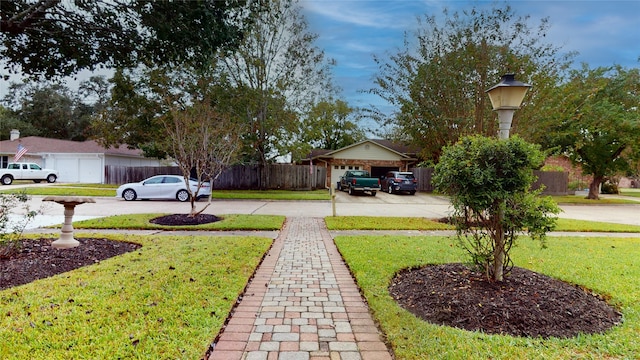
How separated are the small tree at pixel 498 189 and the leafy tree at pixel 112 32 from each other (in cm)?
315

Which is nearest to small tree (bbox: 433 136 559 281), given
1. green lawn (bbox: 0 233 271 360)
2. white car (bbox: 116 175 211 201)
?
green lawn (bbox: 0 233 271 360)

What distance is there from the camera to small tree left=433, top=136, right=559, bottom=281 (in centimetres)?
357

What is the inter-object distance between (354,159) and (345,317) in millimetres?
24108

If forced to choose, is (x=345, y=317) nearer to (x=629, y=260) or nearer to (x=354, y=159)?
(x=629, y=260)

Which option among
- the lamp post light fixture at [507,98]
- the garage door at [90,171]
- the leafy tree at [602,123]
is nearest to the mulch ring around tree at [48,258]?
the lamp post light fixture at [507,98]

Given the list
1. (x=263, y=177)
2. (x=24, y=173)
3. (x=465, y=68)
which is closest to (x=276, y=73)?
(x=263, y=177)

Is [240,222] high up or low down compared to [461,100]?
down

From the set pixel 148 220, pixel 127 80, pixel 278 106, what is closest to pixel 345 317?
pixel 148 220

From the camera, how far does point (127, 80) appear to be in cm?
1805

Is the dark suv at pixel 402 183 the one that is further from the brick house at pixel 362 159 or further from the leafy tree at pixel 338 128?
the leafy tree at pixel 338 128

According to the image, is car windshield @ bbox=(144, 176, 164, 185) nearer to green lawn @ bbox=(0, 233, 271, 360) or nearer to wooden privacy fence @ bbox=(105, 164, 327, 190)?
wooden privacy fence @ bbox=(105, 164, 327, 190)

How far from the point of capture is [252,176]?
2380 cm

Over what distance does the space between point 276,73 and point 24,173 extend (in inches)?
808

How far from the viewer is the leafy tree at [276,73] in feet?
63.1
